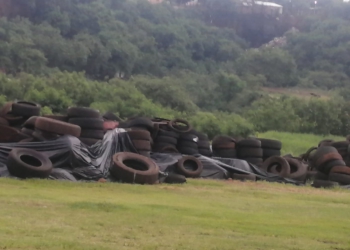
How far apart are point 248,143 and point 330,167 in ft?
9.74

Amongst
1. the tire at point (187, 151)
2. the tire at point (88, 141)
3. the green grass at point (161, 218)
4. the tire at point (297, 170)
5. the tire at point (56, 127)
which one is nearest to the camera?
the green grass at point (161, 218)

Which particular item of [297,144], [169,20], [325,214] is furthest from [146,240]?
[169,20]

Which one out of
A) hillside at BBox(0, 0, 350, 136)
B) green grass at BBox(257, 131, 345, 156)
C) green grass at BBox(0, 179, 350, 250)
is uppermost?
green grass at BBox(0, 179, 350, 250)

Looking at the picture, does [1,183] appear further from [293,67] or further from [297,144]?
[293,67]

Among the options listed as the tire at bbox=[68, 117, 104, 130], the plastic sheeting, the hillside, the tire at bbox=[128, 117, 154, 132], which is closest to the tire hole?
the plastic sheeting

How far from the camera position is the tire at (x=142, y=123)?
1966 centimetres

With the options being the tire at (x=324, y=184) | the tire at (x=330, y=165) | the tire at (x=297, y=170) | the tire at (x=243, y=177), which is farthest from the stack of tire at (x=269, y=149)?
the tire at (x=324, y=184)

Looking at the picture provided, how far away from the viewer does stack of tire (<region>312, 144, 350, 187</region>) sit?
18766 mm

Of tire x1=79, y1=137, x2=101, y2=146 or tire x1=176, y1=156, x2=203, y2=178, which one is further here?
tire x1=176, y1=156, x2=203, y2=178

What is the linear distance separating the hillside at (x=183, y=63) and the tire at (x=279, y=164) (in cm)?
1674

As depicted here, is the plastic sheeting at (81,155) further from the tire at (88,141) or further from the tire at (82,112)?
the tire at (82,112)

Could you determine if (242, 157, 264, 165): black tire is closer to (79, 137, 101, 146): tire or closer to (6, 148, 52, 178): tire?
(79, 137, 101, 146): tire

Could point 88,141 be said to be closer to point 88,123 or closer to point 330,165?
point 88,123

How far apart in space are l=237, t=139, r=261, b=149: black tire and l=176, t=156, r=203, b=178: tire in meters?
3.24
